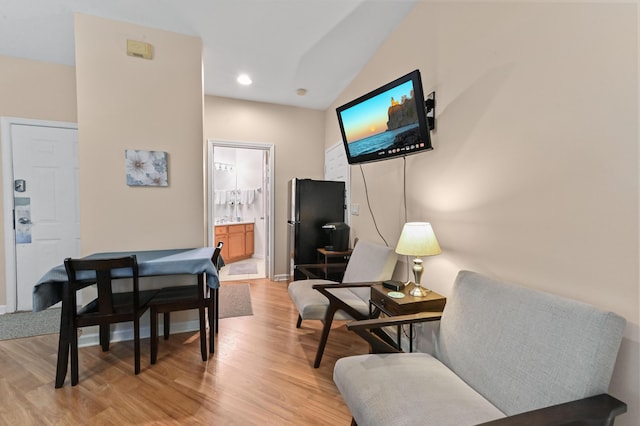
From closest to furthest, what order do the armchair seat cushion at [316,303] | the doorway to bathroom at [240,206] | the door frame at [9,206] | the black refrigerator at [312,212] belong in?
the armchair seat cushion at [316,303] < the door frame at [9,206] < the black refrigerator at [312,212] < the doorway to bathroom at [240,206]

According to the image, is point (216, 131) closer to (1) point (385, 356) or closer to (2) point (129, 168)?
(2) point (129, 168)

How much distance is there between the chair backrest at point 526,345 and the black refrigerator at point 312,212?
7.36ft

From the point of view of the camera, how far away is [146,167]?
2338 mm

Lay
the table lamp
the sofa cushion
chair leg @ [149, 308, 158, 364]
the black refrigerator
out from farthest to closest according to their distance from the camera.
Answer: the black refrigerator < chair leg @ [149, 308, 158, 364] < the table lamp < the sofa cushion

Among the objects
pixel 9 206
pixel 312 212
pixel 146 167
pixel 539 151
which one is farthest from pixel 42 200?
pixel 539 151

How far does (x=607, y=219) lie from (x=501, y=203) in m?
0.43

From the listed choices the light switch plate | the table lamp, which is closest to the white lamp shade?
the table lamp

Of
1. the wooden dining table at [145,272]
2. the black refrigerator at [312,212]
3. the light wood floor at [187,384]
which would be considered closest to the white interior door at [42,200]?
the light wood floor at [187,384]

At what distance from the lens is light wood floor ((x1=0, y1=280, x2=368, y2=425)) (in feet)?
4.82

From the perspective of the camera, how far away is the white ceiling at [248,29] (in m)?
2.08

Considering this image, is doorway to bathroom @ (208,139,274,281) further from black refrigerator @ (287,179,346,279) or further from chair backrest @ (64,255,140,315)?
chair backrest @ (64,255,140,315)

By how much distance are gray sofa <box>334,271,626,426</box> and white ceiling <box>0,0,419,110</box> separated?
7.39ft

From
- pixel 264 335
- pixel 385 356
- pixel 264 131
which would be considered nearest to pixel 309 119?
pixel 264 131

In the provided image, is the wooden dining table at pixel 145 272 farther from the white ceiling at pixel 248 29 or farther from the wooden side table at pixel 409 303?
the white ceiling at pixel 248 29
